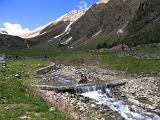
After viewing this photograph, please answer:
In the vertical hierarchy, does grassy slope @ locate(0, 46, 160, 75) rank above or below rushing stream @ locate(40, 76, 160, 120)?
above

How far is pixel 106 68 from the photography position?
10438cm

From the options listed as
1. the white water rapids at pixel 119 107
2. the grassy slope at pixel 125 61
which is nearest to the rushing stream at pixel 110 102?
the white water rapids at pixel 119 107

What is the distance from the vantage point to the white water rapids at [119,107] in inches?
1893

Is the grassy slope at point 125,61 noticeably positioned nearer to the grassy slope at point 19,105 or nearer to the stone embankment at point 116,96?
the stone embankment at point 116,96

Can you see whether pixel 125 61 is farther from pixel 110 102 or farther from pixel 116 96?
pixel 110 102

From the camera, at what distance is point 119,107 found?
51.6 meters

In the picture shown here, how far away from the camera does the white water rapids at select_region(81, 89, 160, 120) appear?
158 feet

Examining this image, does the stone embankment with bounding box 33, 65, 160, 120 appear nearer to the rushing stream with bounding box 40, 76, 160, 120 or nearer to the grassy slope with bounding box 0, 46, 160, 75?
the rushing stream with bounding box 40, 76, 160, 120

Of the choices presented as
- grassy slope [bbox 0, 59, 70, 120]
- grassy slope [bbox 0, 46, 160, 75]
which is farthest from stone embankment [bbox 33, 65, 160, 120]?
grassy slope [bbox 0, 46, 160, 75]

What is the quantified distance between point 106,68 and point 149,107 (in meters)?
52.3

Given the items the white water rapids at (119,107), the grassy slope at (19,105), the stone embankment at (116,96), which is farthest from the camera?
the white water rapids at (119,107)

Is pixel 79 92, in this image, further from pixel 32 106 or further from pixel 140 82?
pixel 32 106

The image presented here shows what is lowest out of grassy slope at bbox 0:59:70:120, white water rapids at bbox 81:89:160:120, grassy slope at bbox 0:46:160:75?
white water rapids at bbox 81:89:160:120

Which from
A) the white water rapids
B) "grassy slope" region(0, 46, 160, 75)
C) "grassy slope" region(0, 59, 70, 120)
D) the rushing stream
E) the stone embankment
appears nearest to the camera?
"grassy slope" region(0, 59, 70, 120)
